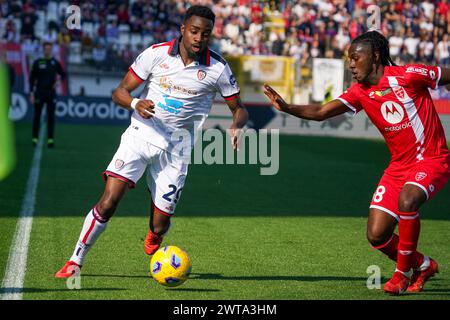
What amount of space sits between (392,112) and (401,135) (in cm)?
22

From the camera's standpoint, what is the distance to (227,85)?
27.9 ft

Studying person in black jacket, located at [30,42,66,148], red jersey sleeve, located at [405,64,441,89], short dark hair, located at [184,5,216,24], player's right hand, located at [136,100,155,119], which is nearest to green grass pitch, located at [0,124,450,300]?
person in black jacket, located at [30,42,66,148]

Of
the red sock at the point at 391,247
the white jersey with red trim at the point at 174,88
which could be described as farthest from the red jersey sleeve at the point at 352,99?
the red sock at the point at 391,247

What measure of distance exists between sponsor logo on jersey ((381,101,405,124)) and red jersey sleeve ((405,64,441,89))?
0.75ft

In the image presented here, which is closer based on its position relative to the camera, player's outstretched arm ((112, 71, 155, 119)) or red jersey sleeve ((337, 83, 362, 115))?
player's outstretched arm ((112, 71, 155, 119))

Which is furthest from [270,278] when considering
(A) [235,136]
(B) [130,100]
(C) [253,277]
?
(B) [130,100]

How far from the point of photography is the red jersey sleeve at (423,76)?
7859mm

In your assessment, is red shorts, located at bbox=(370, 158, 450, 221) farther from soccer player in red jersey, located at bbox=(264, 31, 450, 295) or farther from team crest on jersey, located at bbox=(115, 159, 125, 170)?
team crest on jersey, located at bbox=(115, 159, 125, 170)

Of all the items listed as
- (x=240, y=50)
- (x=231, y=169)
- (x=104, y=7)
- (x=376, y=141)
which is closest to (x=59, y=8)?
(x=104, y=7)

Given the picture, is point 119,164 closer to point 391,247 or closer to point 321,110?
point 321,110

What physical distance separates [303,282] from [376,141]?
68.5ft

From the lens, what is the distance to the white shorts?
812cm

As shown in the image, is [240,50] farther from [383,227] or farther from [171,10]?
[383,227]

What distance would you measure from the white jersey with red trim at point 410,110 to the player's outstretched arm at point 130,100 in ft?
6.53
